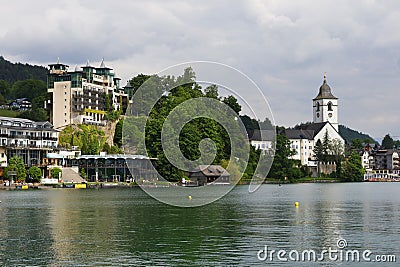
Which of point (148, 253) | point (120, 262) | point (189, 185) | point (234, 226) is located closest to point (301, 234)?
point (234, 226)

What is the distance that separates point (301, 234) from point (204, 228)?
17.0 ft

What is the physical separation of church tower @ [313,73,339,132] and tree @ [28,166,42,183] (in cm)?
9553

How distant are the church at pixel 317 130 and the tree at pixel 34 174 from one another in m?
70.1

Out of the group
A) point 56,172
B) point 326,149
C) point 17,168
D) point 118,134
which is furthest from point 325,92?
point 17,168

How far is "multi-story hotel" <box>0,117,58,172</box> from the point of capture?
93.6 metres

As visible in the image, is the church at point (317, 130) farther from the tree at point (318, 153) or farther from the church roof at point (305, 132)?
the tree at point (318, 153)

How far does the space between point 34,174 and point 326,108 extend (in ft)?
320

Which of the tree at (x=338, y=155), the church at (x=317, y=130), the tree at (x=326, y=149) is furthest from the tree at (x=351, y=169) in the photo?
the church at (x=317, y=130)

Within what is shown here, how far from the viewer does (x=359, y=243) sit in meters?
27.2

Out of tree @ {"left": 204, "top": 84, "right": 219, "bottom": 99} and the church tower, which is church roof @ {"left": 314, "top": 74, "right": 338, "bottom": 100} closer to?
the church tower

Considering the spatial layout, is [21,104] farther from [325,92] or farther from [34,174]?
[325,92]

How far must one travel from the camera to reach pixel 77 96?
11356 cm

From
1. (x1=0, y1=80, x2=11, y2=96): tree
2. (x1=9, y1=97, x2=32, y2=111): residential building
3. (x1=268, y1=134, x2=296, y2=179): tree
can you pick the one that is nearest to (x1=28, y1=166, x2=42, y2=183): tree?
(x1=268, y1=134, x2=296, y2=179): tree

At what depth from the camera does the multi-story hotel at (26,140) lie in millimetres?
93625
